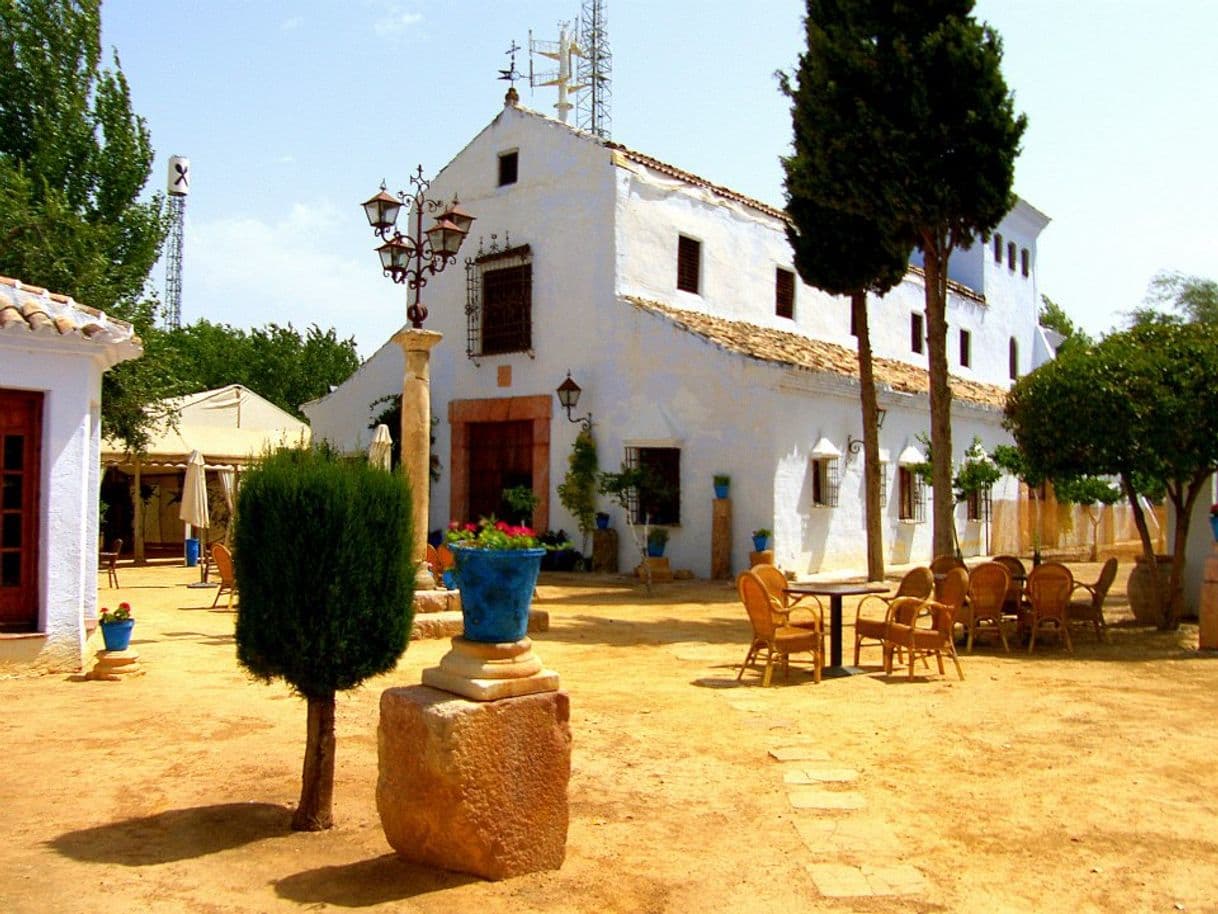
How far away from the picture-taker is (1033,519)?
23891 mm

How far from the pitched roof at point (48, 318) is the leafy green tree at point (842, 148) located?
837 cm

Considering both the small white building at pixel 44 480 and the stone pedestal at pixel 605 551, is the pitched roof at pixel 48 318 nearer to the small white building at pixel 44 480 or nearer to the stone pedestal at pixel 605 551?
the small white building at pixel 44 480

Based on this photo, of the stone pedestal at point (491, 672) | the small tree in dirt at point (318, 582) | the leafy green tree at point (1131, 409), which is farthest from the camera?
the leafy green tree at point (1131, 409)

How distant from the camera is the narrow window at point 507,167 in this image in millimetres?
19141

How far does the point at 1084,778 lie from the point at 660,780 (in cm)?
231

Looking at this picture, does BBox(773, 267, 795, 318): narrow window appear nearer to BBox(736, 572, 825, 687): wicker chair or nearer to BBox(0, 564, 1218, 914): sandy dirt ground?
BBox(0, 564, 1218, 914): sandy dirt ground

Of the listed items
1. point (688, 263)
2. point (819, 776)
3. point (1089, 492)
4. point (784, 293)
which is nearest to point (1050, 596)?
point (819, 776)

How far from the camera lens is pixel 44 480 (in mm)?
7875

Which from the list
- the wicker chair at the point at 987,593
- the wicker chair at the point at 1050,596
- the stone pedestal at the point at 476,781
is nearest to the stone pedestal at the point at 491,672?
the stone pedestal at the point at 476,781

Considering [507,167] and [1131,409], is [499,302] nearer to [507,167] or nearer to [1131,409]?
[507,167]

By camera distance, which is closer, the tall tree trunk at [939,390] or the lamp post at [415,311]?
the lamp post at [415,311]

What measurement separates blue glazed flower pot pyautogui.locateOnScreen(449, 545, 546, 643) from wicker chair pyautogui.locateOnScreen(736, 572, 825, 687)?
159 inches

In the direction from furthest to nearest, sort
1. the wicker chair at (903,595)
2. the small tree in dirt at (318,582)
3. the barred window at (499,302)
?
the barred window at (499,302) < the wicker chair at (903,595) < the small tree in dirt at (318,582)

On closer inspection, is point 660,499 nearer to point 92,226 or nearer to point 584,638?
point 584,638
